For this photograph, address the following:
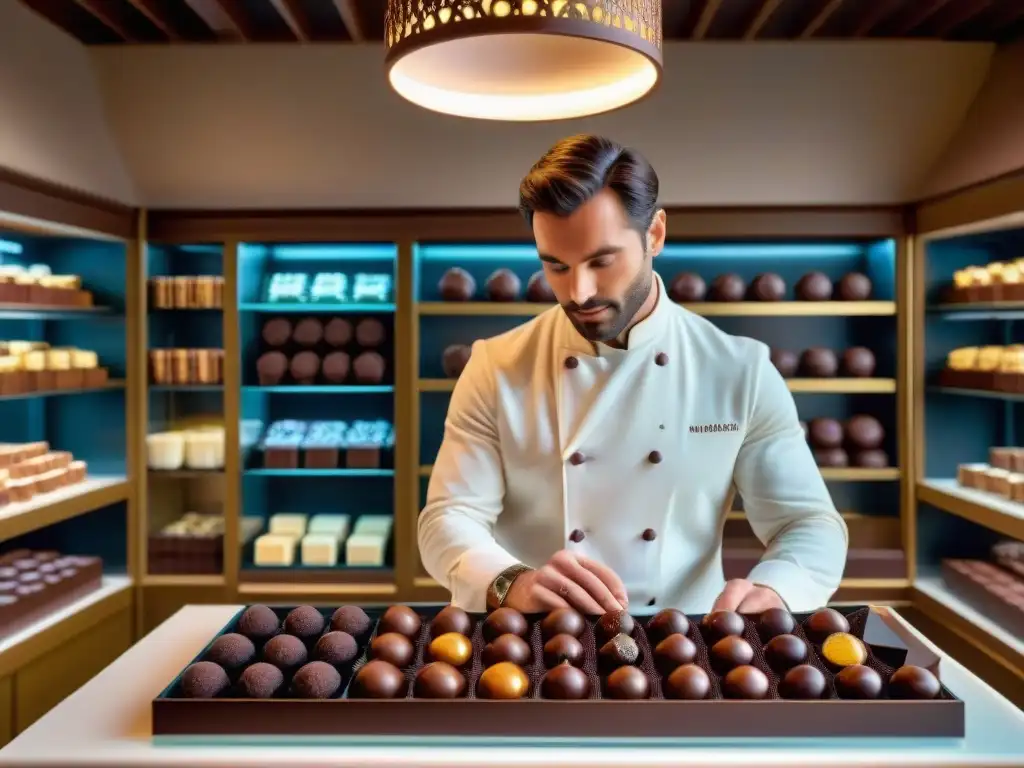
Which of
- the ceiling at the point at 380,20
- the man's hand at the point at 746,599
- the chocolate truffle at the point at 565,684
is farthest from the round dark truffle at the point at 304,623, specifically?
the ceiling at the point at 380,20

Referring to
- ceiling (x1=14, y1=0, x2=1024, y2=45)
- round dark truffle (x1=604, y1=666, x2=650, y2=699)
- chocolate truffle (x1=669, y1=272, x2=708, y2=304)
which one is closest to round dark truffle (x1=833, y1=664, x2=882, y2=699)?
round dark truffle (x1=604, y1=666, x2=650, y2=699)

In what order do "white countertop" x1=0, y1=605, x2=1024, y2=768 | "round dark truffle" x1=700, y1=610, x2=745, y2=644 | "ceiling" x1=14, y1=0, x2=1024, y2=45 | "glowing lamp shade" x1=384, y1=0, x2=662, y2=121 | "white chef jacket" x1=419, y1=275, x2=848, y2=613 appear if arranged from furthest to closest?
"ceiling" x1=14, y1=0, x2=1024, y2=45, "white chef jacket" x1=419, y1=275, x2=848, y2=613, "round dark truffle" x1=700, y1=610, x2=745, y2=644, "glowing lamp shade" x1=384, y1=0, x2=662, y2=121, "white countertop" x1=0, y1=605, x2=1024, y2=768

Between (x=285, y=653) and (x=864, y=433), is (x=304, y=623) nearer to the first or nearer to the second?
(x=285, y=653)

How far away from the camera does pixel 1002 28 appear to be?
3420 mm

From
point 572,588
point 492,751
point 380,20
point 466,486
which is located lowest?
point 492,751

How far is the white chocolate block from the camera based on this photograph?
4.03m

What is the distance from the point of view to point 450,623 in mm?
1286

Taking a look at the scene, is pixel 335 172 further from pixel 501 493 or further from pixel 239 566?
pixel 501 493

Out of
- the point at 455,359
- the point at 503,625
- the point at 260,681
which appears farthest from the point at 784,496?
the point at 455,359

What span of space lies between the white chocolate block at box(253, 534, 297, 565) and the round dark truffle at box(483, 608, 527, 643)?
115 inches

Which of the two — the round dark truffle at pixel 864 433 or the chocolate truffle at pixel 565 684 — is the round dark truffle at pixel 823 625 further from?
the round dark truffle at pixel 864 433

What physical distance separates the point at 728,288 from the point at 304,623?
9.51 ft

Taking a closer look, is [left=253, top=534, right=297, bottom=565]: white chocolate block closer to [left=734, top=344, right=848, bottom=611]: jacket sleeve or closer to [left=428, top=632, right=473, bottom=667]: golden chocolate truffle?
[left=734, top=344, right=848, bottom=611]: jacket sleeve

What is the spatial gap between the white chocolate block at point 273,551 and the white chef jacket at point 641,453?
2371 mm
